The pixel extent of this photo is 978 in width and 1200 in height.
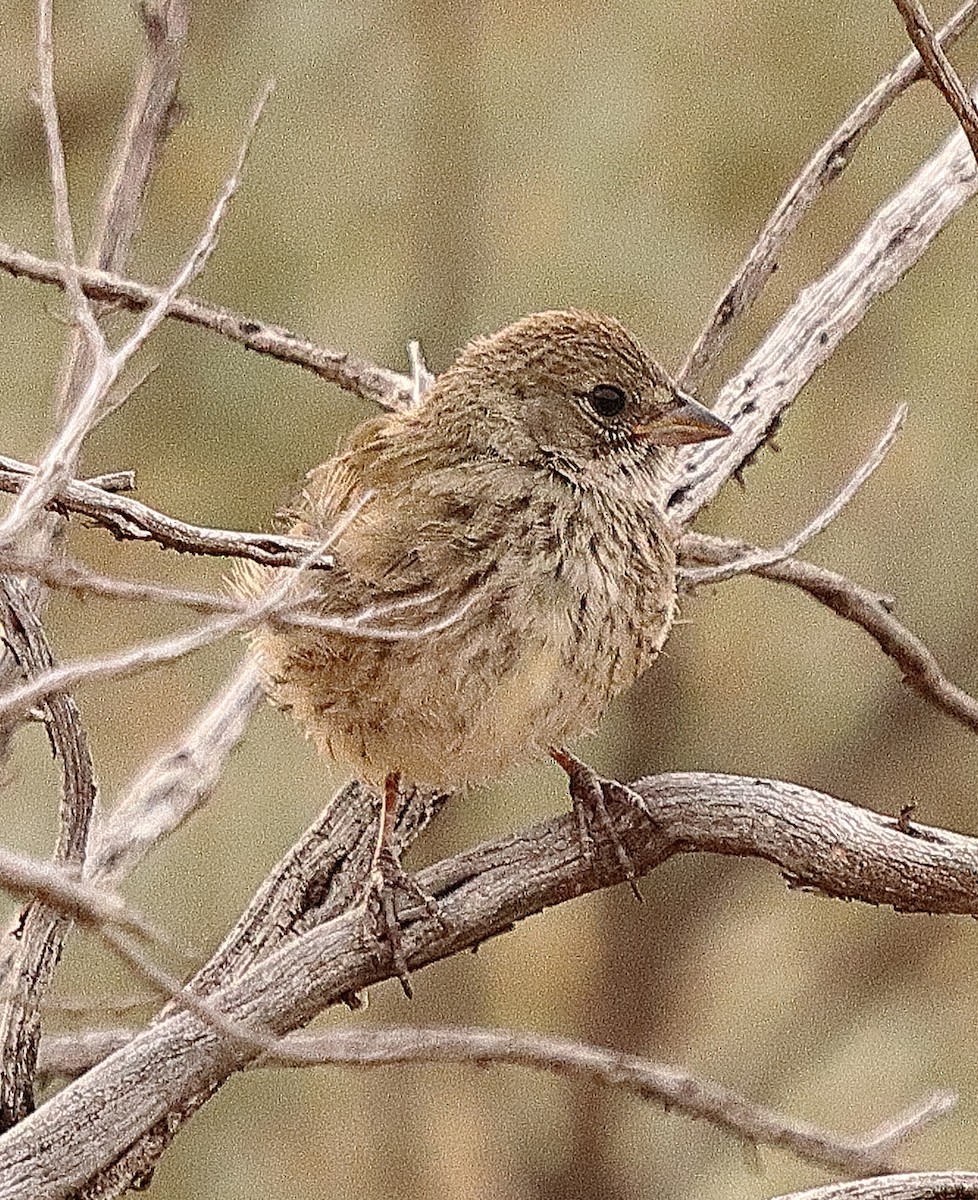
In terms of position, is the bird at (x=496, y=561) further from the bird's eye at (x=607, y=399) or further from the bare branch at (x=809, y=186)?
the bare branch at (x=809, y=186)

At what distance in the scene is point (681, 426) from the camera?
2.04m

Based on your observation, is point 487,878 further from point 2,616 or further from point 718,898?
point 718,898

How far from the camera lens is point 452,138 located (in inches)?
122

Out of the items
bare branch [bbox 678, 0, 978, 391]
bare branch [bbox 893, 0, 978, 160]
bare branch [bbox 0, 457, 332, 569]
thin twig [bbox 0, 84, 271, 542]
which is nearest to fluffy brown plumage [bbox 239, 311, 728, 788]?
bare branch [bbox 678, 0, 978, 391]

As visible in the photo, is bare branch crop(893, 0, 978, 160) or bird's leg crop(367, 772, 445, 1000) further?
bird's leg crop(367, 772, 445, 1000)

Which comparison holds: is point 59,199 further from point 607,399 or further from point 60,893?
point 607,399

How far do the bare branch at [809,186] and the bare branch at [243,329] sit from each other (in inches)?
17.0

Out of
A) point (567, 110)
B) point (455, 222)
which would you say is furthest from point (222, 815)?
point (567, 110)

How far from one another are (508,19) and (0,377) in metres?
1.04

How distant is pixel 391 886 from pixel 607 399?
60 centimetres

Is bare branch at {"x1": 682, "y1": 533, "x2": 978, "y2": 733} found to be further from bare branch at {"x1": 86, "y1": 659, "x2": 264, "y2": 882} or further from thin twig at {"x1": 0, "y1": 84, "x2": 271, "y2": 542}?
thin twig at {"x1": 0, "y1": 84, "x2": 271, "y2": 542}

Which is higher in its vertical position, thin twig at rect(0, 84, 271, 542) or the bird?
the bird

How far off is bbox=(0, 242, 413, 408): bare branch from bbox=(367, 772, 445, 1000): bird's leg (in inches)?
21.0

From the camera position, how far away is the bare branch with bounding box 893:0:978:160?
51.0 inches
